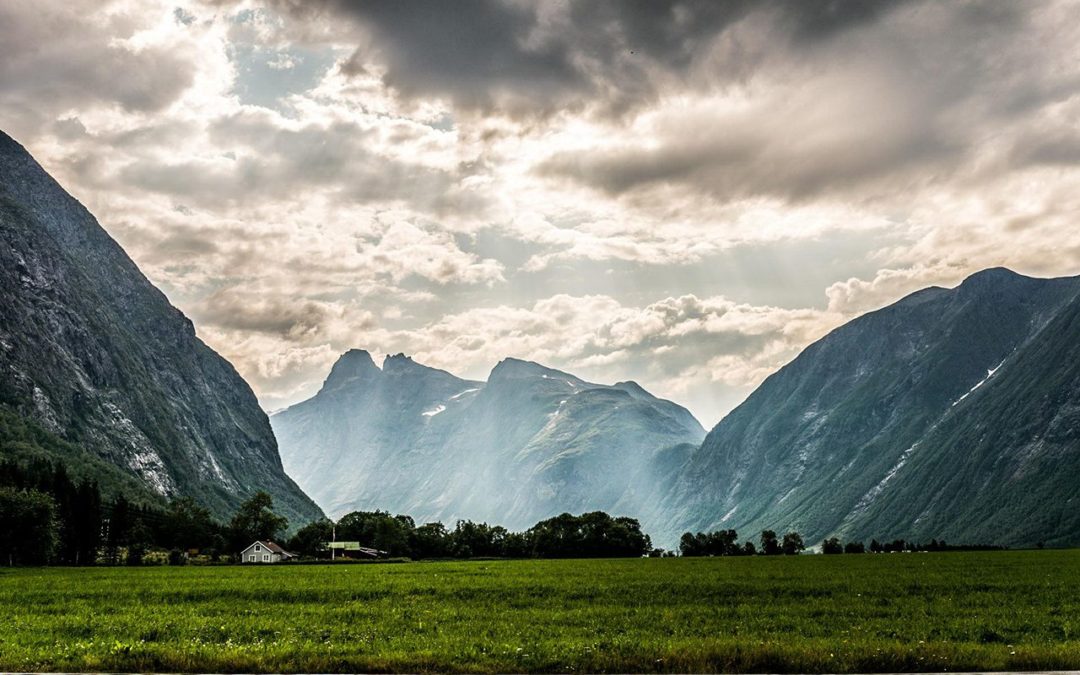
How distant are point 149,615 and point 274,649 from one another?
43.5 feet

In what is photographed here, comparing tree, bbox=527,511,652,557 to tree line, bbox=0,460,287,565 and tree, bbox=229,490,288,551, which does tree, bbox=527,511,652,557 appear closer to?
tree, bbox=229,490,288,551

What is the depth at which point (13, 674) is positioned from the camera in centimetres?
1803

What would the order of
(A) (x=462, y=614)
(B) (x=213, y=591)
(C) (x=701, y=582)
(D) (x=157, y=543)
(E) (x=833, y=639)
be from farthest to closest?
1. (D) (x=157, y=543)
2. (C) (x=701, y=582)
3. (B) (x=213, y=591)
4. (A) (x=462, y=614)
5. (E) (x=833, y=639)

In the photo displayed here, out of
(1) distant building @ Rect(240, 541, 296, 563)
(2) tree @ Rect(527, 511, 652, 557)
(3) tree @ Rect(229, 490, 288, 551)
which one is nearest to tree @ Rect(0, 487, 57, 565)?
(1) distant building @ Rect(240, 541, 296, 563)

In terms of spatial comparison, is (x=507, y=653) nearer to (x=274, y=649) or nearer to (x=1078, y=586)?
(x=274, y=649)

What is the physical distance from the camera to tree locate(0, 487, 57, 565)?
112000mm

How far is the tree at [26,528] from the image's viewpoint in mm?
112000

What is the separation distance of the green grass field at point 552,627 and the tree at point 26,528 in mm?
78586

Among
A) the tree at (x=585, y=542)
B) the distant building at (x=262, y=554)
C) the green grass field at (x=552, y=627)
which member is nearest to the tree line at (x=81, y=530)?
the distant building at (x=262, y=554)

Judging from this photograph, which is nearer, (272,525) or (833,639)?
(833,639)

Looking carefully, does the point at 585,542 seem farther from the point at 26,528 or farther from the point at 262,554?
the point at 26,528

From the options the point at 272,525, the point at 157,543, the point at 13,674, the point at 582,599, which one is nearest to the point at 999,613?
the point at 582,599

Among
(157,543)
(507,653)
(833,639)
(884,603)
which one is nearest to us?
(507,653)

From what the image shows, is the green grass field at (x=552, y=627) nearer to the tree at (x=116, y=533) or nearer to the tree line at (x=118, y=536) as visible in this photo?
the tree line at (x=118, y=536)
